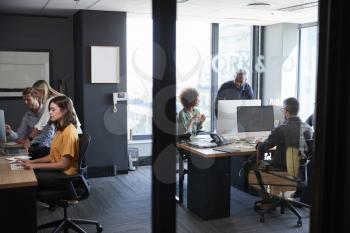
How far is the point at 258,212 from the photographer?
3.64 metres

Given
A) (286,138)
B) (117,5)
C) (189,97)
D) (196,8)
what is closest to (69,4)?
(117,5)

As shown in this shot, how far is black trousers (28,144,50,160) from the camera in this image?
341 cm

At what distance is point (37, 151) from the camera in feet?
11.3

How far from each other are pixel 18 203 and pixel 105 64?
9.18 ft

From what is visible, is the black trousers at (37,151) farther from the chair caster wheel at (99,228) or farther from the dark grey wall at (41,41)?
the dark grey wall at (41,41)

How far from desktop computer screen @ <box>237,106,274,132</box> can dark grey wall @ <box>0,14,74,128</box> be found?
254 centimetres

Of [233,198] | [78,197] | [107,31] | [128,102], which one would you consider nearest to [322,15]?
[78,197]

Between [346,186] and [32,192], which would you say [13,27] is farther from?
[346,186]

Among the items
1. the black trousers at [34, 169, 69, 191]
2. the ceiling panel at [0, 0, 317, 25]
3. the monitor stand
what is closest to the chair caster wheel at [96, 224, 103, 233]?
the black trousers at [34, 169, 69, 191]

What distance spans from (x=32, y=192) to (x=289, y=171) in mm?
Result: 2127

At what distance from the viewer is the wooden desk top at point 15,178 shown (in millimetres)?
2340

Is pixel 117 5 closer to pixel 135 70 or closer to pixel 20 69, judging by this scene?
pixel 135 70

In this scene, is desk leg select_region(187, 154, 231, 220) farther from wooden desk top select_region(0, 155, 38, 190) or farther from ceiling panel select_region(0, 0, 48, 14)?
ceiling panel select_region(0, 0, 48, 14)

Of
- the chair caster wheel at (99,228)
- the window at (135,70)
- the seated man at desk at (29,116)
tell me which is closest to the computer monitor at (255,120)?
the chair caster wheel at (99,228)
